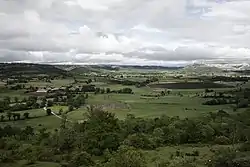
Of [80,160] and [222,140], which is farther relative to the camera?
[222,140]

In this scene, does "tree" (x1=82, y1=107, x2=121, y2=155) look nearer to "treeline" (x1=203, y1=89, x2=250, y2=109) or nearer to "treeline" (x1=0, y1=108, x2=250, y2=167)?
"treeline" (x1=0, y1=108, x2=250, y2=167)

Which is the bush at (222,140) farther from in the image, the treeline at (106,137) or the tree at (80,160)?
the tree at (80,160)

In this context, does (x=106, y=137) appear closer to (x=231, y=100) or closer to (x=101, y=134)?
(x=101, y=134)

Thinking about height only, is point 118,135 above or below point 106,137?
below

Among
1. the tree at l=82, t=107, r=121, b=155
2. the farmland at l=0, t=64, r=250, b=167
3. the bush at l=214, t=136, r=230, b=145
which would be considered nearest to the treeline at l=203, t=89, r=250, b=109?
the farmland at l=0, t=64, r=250, b=167

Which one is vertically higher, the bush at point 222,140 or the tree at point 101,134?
the tree at point 101,134

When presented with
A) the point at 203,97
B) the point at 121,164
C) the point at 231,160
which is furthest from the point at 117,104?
the point at 121,164

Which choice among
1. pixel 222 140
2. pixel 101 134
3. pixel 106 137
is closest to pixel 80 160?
pixel 106 137

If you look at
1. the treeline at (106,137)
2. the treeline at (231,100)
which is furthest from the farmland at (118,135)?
the treeline at (231,100)
